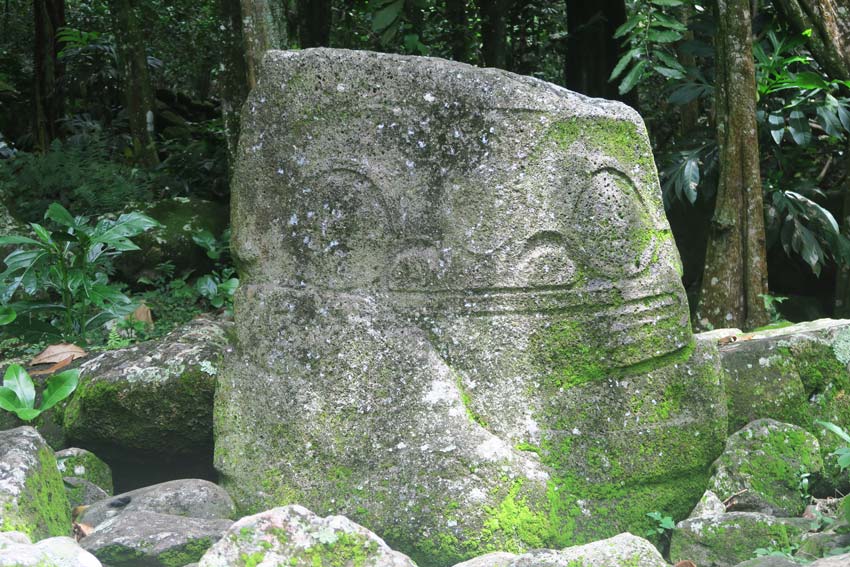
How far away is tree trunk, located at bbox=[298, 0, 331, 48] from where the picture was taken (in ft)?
26.6

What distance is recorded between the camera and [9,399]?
368 cm

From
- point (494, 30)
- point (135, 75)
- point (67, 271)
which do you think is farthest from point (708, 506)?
→ point (135, 75)

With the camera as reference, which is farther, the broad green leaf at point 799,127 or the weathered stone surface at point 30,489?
the broad green leaf at point 799,127

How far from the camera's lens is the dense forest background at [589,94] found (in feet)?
18.0

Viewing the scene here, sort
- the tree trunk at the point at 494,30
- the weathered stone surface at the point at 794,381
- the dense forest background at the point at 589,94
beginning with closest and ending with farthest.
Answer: the weathered stone surface at the point at 794,381, the dense forest background at the point at 589,94, the tree trunk at the point at 494,30

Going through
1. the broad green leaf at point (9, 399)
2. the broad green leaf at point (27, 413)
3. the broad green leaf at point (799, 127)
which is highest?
the broad green leaf at point (799, 127)

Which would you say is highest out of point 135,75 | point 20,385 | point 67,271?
point 135,75

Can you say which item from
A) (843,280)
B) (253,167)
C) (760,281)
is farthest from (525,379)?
(843,280)

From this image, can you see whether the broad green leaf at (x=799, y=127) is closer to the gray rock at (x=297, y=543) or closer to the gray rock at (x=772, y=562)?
the gray rock at (x=772, y=562)

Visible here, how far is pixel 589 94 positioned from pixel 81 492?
5789 millimetres

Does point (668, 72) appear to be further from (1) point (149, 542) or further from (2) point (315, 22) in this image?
(1) point (149, 542)

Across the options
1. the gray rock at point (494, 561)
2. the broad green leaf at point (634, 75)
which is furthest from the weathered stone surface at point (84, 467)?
the broad green leaf at point (634, 75)

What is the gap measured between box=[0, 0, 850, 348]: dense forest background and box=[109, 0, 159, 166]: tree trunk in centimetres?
2

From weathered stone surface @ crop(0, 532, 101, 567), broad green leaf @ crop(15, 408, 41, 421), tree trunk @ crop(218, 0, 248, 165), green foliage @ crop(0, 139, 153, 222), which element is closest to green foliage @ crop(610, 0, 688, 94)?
tree trunk @ crop(218, 0, 248, 165)
